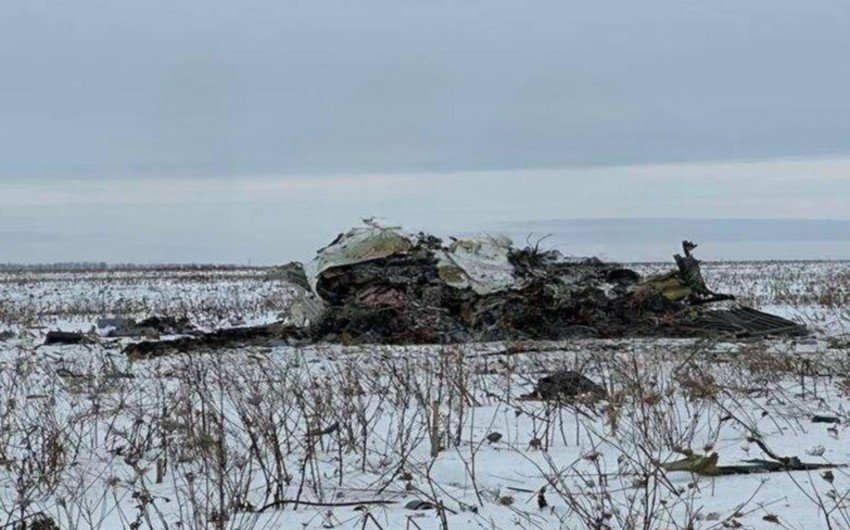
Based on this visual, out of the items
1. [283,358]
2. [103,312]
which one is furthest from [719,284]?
[283,358]

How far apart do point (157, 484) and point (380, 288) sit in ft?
26.9

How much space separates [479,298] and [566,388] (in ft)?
19.9

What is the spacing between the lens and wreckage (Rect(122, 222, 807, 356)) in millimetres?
12641

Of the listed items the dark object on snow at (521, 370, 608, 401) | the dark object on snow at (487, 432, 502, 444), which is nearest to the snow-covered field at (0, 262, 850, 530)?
the dark object on snow at (487, 432, 502, 444)

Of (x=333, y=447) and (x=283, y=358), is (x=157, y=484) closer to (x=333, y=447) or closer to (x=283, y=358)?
(x=333, y=447)

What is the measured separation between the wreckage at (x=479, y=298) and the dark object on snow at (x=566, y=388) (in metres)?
4.37

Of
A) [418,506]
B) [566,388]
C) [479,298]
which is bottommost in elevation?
[418,506]

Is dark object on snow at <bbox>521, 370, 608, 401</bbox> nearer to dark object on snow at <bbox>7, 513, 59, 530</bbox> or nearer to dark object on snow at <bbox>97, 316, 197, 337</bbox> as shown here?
dark object on snow at <bbox>7, 513, 59, 530</bbox>

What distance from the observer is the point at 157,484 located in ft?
17.3

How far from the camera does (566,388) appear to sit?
7.25 meters

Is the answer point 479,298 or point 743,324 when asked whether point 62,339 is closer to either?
point 479,298

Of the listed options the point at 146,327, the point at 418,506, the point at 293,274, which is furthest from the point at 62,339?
the point at 418,506

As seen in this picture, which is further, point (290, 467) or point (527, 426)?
point (527, 426)

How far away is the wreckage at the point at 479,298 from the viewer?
12641mm
